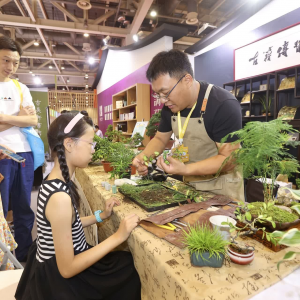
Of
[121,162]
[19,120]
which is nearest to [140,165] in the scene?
Answer: [121,162]

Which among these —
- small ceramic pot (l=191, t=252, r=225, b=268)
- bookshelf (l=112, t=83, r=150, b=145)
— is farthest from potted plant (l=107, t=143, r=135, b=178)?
bookshelf (l=112, t=83, r=150, b=145)

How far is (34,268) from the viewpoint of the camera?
45.2 inches

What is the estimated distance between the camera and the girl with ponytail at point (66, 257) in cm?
103

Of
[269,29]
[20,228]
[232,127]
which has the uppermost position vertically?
[269,29]

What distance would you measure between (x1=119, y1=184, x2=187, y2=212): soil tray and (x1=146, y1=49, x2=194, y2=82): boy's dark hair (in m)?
0.79

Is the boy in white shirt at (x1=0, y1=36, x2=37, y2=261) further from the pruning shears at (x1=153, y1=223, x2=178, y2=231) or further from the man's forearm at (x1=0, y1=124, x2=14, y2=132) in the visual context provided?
the pruning shears at (x1=153, y1=223, x2=178, y2=231)

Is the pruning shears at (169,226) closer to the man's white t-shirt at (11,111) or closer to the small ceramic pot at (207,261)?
the small ceramic pot at (207,261)

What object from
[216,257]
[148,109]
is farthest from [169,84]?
[148,109]

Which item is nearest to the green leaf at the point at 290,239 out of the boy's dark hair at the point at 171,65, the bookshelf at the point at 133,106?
the boy's dark hair at the point at 171,65

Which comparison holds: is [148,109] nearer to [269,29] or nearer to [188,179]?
[269,29]

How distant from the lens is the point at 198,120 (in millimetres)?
1724

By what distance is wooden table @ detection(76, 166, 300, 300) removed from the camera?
67 cm

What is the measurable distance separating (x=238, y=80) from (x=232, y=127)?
3616mm

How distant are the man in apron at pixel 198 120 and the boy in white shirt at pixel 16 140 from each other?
115cm
